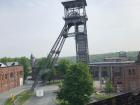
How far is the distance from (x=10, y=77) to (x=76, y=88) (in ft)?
139

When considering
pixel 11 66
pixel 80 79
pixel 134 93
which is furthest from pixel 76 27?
pixel 134 93

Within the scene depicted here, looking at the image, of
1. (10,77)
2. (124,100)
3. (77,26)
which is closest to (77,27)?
(77,26)

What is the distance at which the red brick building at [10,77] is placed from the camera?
74512mm

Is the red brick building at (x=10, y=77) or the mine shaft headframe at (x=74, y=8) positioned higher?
the mine shaft headframe at (x=74, y=8)

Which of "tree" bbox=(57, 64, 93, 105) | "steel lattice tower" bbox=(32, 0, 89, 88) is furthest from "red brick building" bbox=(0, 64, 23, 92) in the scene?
"tree" bbox=(57, 64, 93, 105)

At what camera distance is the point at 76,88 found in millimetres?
42281

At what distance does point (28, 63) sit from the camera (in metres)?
110

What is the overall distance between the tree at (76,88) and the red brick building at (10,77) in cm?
3351

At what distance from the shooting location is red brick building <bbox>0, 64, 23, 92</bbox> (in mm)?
74512

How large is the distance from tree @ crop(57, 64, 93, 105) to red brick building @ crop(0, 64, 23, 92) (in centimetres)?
3351

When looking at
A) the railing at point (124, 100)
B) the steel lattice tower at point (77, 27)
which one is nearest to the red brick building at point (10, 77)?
the steel lattice tower at point (77, 27)

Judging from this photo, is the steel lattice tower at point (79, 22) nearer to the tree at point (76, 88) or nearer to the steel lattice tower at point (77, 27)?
the steel lattice tower at point (77, 27)

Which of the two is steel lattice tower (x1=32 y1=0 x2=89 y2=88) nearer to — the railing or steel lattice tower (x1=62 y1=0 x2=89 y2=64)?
steel lattice tower (x1=62 y1=0 x2=89 y2=64)

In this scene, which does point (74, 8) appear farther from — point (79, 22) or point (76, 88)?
point (76, 88)
